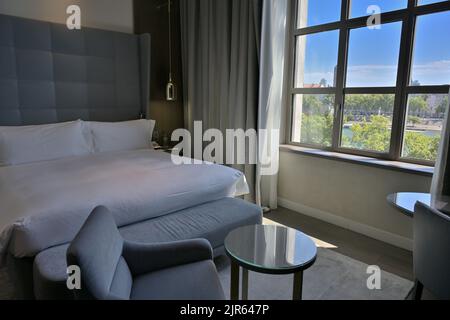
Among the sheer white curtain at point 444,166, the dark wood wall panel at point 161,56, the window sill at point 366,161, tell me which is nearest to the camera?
the sheer white curtain at point 444,166

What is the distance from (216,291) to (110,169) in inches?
62.3

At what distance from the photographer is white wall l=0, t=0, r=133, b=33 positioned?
10.2 feet

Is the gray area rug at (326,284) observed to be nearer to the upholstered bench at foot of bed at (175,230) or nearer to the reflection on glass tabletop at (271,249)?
the upholstered bench at foot of bed at (175,230)

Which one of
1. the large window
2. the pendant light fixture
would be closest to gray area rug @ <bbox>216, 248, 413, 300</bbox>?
the large window

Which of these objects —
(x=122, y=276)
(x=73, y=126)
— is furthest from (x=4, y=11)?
(x=122, y=276)

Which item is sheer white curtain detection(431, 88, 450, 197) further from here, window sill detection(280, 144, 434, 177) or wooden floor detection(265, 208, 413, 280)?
wooden floor detection(265, 208, 413, 280)

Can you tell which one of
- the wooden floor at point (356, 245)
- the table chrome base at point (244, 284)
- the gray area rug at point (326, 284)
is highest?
the table chrome base at point (244, 284)

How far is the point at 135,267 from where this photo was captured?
159cm

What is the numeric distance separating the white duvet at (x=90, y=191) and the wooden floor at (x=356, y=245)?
73cm

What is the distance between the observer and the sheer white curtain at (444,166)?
2.25m

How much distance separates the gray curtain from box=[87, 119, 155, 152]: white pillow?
29.0 inches

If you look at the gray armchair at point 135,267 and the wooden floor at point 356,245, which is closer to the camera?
the gray armchair at point 135,267

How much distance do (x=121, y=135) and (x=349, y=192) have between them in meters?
2.50

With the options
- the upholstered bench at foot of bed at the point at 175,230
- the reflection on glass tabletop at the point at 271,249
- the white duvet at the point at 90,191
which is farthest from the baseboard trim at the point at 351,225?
the reflection on glass tabletop at the point at 271,249
